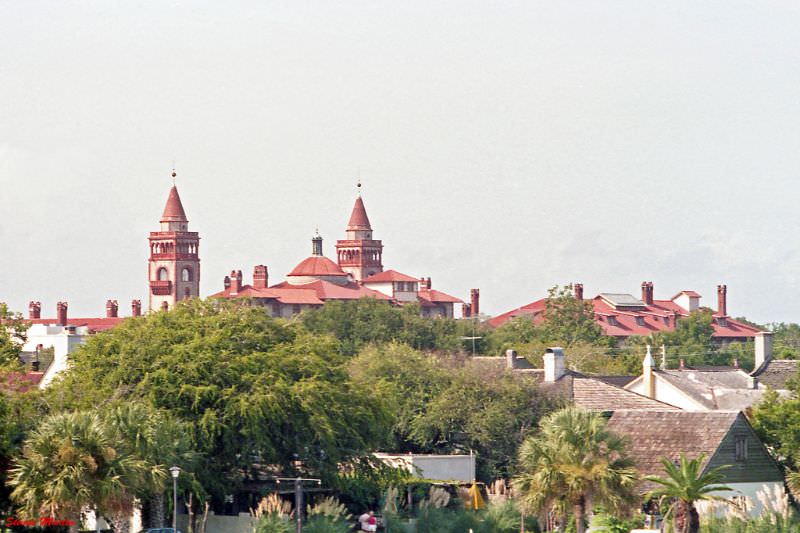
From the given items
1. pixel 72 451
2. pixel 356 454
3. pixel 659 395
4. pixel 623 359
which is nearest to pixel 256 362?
pixel 356 454

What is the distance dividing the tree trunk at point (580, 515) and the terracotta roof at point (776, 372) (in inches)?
1579

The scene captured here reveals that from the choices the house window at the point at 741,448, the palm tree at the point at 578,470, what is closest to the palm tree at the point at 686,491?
the palm tree at the point at 578,470

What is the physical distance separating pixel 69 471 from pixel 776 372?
53726mm

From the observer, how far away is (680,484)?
43438 mm

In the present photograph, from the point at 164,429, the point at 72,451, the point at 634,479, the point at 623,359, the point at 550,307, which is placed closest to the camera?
the point at 72,451

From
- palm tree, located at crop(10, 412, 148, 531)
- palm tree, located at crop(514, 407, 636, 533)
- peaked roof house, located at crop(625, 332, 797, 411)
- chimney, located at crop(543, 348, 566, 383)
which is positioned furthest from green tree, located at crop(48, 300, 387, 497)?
peaked roof house, located at crop(625, 332, 797, 411)

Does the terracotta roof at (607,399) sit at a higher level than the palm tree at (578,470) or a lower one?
higher

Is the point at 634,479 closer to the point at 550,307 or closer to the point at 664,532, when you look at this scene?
the point at 664,532

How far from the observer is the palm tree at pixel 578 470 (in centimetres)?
4334

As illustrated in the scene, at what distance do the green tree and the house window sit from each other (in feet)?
37.3

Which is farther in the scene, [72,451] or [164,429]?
[164,429]

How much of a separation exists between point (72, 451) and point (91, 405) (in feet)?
31.7

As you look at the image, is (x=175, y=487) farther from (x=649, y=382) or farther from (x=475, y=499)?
(x=649, y=382)

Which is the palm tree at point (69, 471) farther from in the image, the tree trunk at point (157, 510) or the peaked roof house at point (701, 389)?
the peaked roof house at point (701, 389)
